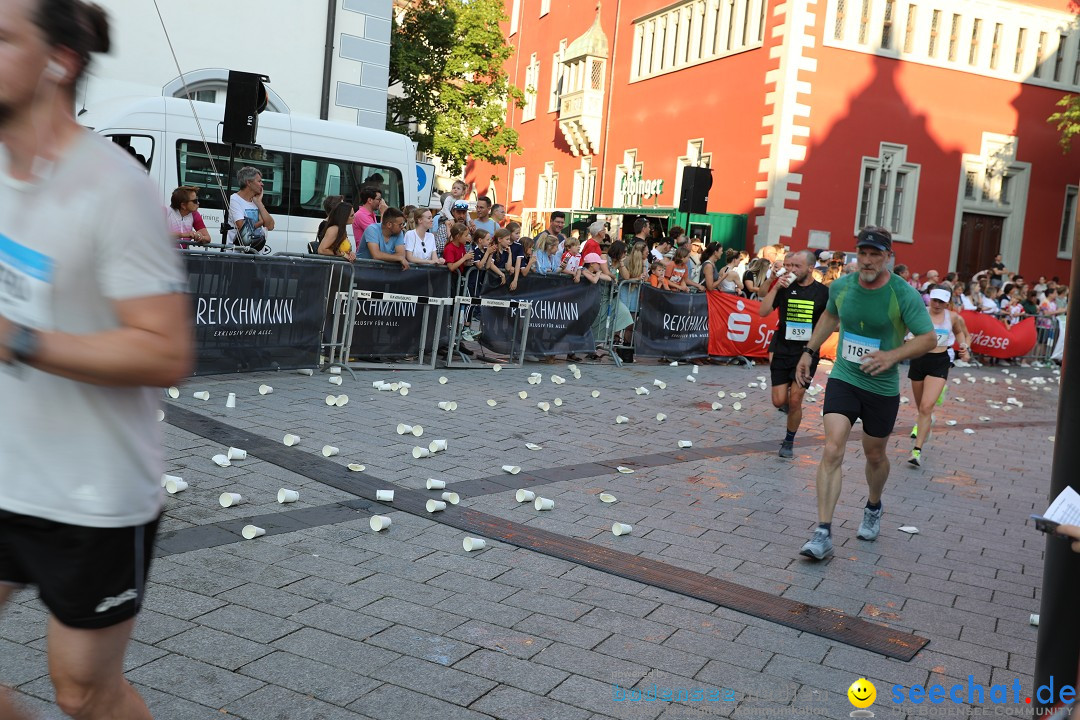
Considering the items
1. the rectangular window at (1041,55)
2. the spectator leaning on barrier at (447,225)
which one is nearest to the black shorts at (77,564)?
the spectator leaning on barrier at (447,225)

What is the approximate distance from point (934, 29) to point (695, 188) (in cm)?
1388

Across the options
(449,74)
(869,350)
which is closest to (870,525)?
(869,350)

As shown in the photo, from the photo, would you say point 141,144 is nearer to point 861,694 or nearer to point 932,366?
point 932,366

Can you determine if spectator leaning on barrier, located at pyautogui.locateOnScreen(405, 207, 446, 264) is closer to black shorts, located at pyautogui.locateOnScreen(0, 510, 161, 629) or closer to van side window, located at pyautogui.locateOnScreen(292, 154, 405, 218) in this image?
van side window, located at pyautogui.locateOnScreen(292, 154, 405, 218)

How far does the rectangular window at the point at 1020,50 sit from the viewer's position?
3022 cm

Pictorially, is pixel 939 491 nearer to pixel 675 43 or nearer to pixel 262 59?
pixel 262 59

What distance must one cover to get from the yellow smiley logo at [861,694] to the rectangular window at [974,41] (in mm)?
29266

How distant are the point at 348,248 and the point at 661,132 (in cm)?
2304

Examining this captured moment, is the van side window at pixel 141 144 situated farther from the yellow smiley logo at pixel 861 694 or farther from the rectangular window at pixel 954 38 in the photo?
the rectangular window at pixel 954 38

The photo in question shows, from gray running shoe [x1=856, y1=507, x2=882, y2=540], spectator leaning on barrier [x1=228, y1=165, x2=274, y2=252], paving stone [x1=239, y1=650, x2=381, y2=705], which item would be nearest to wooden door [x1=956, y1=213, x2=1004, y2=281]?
spectator leaning on barrier [x1=228, y1=165, x2=274, y2=252]

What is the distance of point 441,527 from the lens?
19.5ft

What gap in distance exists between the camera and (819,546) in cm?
602

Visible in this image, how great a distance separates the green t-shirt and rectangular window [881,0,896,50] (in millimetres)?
24305

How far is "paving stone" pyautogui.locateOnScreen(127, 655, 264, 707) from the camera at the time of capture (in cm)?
357
